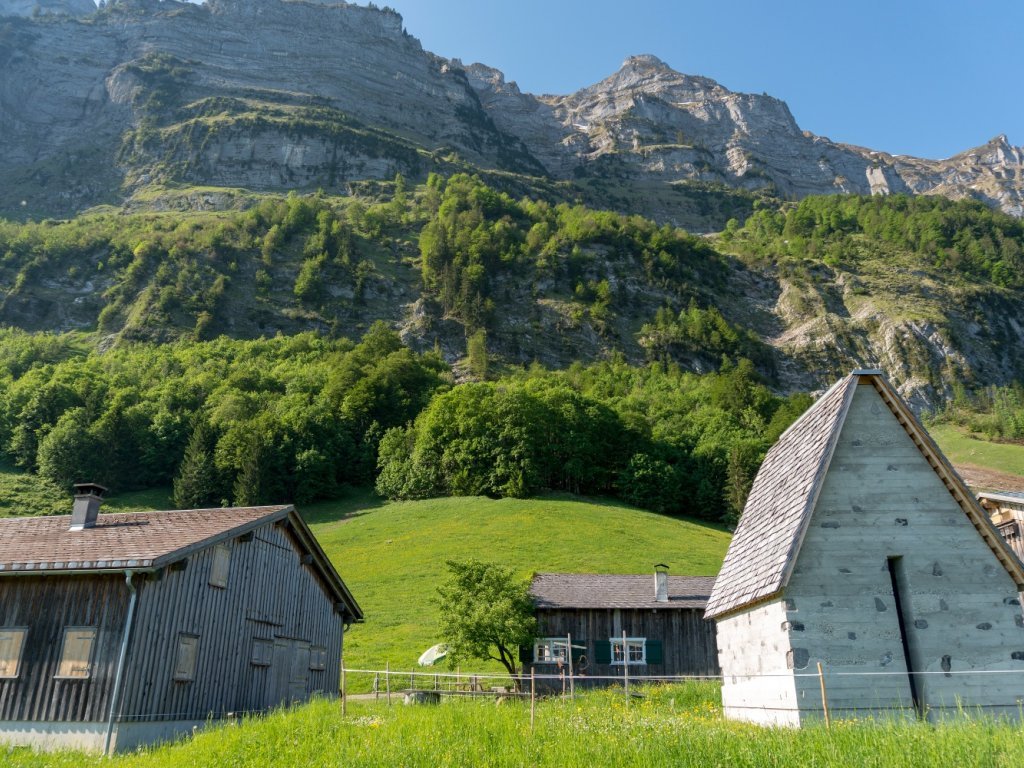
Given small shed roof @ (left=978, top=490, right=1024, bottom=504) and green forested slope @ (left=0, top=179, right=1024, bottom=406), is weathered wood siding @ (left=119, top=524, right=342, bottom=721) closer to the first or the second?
small shed roof @ (left=978, top=490, right=1024, bottom=504)

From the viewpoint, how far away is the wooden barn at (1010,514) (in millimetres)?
20312

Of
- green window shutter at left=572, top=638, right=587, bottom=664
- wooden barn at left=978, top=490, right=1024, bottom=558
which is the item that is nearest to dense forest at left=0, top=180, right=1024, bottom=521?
green window shutter at left=572, top=638, right=587, bottom=664

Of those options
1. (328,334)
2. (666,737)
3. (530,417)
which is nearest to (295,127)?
(328,334)

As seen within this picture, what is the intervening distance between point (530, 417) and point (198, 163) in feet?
473

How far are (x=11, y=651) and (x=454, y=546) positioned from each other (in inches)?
1394

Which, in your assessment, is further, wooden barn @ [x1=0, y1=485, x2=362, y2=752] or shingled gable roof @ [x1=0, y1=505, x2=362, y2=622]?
shingled gable roof @ [x1=0, y1=505, x2=362, y2=622]

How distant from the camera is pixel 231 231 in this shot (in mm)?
144500

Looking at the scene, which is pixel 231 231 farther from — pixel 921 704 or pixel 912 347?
pixel 921 704

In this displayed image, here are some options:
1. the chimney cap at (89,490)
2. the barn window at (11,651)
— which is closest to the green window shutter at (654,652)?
the chimney cap at (89,490)

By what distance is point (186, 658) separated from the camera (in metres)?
19.1

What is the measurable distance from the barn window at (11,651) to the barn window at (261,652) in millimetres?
5922

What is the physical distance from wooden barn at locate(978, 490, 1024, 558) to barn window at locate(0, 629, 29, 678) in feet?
85.0

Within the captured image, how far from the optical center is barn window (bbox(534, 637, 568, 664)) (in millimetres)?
31094

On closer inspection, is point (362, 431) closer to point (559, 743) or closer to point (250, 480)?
point (250, 480)
